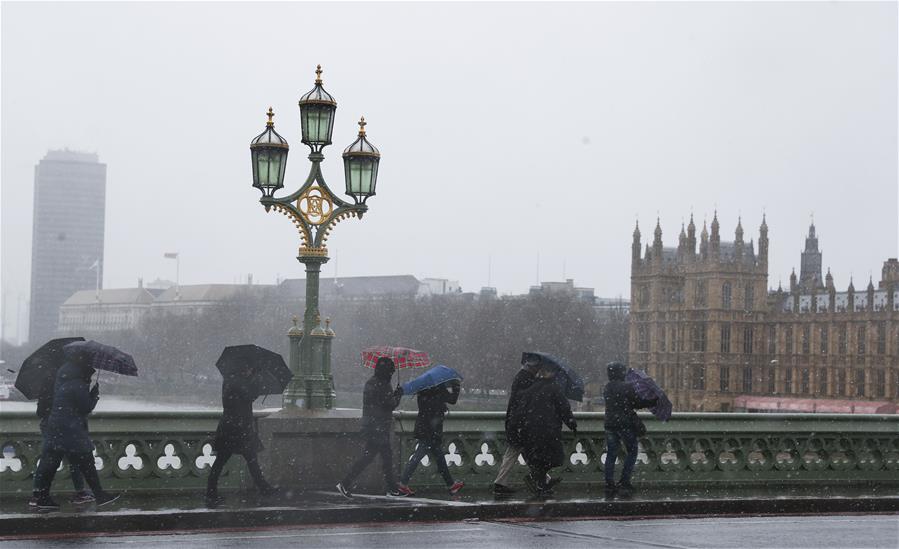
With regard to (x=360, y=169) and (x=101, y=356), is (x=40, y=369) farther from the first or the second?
(x=360, y=169)

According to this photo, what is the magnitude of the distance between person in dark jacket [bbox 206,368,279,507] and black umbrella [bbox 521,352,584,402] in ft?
11.3

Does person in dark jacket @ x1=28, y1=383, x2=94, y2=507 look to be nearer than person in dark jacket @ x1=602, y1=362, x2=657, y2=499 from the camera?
Yes

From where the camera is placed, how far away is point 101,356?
14828mm

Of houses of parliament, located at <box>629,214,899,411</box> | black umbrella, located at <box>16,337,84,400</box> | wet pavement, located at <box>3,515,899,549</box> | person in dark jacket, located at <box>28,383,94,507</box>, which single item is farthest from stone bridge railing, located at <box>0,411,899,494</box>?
houses of parliament, located at <box>629,214,899,411</box>

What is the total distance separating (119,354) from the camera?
591 inches

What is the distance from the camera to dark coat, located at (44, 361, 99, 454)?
14.4 m

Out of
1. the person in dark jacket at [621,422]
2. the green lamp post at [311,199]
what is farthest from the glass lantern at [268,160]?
the person in dark jacket at [621,422]

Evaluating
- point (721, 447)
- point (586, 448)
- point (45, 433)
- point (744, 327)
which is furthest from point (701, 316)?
point (45, 433)

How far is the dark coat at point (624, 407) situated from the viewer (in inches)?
672

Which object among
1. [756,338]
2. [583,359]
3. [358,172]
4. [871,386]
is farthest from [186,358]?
[358,172]

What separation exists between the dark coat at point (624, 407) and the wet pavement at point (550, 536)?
1783 millimetres

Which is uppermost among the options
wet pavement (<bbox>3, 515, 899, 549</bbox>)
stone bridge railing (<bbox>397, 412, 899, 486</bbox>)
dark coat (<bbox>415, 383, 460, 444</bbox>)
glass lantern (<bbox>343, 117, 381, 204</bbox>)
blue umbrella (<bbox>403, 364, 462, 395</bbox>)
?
glass lantern (<bbox>343, 117, 381, 204</bbox>)

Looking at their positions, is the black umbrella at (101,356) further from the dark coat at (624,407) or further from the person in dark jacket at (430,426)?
the dark coat at (624,407)

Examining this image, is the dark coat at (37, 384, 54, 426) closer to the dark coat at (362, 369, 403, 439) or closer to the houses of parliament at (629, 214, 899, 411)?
the dark coat at (362, 369, 403, 439)
